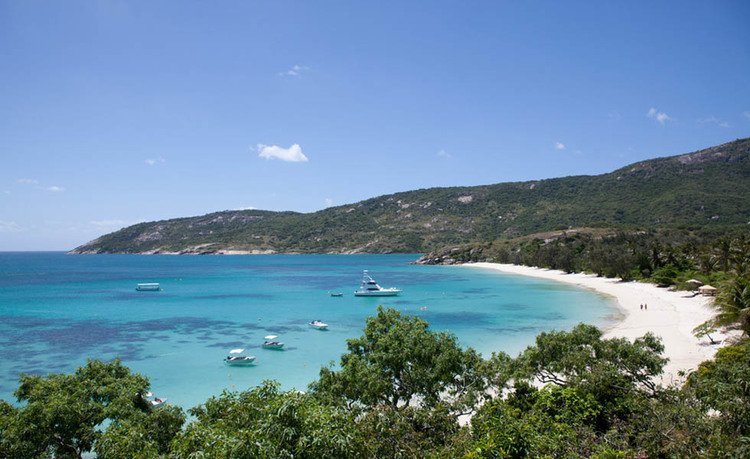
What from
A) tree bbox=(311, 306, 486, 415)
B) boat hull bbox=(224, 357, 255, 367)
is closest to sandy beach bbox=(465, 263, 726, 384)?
tree bbox=(311, 306, 486, 415)

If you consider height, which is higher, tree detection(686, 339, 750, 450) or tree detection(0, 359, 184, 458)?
tree detection(0, 359, 184, 458)

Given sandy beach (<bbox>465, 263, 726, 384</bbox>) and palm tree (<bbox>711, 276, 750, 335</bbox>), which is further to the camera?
palm tree (<bbox>711, 276, 750, 335</bbox>)

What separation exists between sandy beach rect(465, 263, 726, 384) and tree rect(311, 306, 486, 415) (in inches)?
342

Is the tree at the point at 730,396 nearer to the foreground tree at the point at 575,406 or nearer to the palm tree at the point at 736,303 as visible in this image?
the foreground tree at the point at 575,406

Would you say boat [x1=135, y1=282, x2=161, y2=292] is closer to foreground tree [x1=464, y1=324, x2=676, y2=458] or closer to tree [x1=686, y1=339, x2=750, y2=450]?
foreground tree [x1=464, y1=324, x2=676, y2=458]

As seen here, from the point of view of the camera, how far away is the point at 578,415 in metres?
11.2

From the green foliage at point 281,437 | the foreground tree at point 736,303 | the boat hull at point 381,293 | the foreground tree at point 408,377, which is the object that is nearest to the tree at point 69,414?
the green foliage at point 281,437

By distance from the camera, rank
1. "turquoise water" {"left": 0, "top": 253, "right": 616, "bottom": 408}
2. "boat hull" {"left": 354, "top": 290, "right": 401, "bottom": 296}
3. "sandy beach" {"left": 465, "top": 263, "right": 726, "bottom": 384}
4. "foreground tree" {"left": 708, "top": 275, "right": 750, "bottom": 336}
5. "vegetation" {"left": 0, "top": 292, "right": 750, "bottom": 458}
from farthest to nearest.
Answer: "boat hull" {"left": 354, "top": 290, "right": 401, "bottom": 296}
"turquoise water" {"left": 0, "top": 253, "right": 616, "bottom": 408}
"foreground tree" {"left": 708, "top": 275, "right": 750, "bottom": 336}
"sandy beach" {"left": 465, "top": 263, "right": 726, "bottom": 384}
"vegetation" {"left": 0, "top": 292, "right": 750, "bottom": 458}

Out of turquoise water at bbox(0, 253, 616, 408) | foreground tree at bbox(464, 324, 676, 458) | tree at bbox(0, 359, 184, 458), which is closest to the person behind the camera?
foreground tree at bbox(464, 324, 676, 458)

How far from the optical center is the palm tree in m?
25.3

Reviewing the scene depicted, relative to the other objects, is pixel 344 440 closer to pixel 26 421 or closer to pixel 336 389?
pixel 336 389

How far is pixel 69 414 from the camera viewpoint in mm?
10391

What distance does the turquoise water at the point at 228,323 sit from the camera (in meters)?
27.7

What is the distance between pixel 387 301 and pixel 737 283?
4146 centimetres
